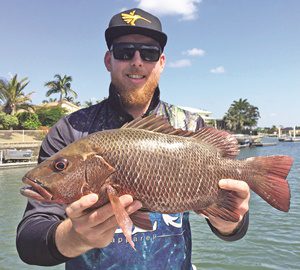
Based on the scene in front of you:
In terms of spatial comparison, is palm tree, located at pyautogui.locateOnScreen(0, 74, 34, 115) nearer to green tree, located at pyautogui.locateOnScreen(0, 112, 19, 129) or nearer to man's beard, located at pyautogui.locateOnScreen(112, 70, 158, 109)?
green tree, located at pyautogui.locateOnScreen(0, 112, 19, 129)

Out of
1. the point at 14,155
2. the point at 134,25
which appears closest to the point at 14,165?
the point at 14,155

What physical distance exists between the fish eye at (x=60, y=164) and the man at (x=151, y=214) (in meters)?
0.36

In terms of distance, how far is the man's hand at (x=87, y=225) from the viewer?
199 cm

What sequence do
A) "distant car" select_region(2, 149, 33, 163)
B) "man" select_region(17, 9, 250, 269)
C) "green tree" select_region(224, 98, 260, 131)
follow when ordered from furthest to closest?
"green tree" select_region(224, 98, 260, 131) < "distant car" select_region(2, 149, 33, 163) < "man" select_region(17, 9, 250, 269)

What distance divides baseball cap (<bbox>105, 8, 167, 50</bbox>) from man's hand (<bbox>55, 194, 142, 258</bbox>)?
1.60 metres

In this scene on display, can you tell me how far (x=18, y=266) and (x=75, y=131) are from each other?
26.9ft

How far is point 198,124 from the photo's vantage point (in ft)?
11.0

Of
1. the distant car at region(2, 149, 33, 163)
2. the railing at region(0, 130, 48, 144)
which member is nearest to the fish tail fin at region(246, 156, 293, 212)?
the distant car at region(2, 149, 33, 163)

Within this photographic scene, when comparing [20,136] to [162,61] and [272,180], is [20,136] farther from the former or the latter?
[272,180]

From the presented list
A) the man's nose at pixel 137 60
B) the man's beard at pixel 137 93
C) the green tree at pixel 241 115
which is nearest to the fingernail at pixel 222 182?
the man's beard at pixel 137 93

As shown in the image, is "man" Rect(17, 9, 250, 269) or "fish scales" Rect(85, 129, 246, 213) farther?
"man" Rect(17, 9, 250, 269)

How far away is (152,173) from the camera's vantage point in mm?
2182

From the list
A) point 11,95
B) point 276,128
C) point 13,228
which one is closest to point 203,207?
point 13,228

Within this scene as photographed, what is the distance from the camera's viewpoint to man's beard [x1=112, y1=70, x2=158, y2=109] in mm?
3055
